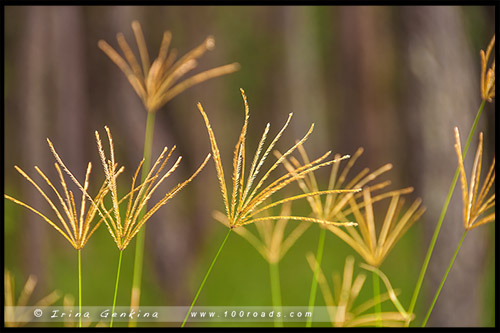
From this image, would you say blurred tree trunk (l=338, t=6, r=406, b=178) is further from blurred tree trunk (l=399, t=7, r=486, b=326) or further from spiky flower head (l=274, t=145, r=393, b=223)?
spiky flower head (l=274, t=145, r=393, b=223)

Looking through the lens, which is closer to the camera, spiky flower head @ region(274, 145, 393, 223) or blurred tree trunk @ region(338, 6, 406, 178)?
spiky flower head @ region(274, 145, 393, 223)

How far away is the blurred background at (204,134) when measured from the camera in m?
1.44

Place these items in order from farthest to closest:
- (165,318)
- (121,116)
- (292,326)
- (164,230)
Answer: (164,230) → (121,116) → (165,318) → (292,326)

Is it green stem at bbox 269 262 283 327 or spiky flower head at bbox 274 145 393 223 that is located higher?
spiky flower head at bbox 274 145 393 223

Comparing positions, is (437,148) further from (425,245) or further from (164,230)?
(164,230)

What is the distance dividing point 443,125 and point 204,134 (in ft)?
4.19

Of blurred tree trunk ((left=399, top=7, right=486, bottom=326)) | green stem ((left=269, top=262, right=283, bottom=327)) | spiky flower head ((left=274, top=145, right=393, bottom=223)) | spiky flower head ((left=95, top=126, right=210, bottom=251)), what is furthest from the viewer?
blurred tree trunk ((left=399, top=7, right=486, bottom=326))

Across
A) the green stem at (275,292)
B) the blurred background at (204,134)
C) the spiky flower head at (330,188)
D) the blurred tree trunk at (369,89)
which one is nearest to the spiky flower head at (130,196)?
the spiky flower head at (330,188)

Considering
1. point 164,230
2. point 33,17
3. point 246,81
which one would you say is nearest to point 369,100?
point 246,81

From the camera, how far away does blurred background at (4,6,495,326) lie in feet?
4.74

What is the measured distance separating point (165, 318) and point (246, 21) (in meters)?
4.16

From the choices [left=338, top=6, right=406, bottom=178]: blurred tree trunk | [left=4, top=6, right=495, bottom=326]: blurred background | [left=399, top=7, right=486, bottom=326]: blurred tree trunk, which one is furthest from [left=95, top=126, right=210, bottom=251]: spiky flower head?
[left=338, top=6, right=406, bottom=178]: blurred tree trunk

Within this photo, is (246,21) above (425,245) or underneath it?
above
